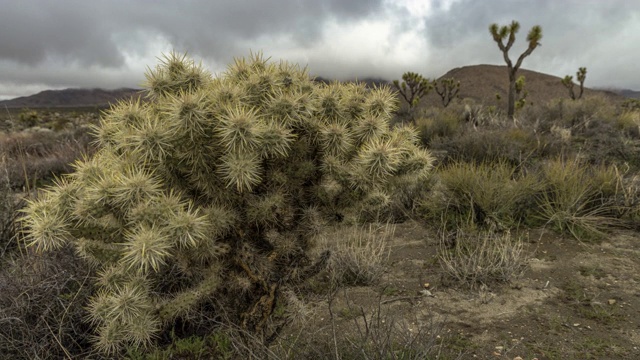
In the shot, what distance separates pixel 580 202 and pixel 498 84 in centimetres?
7282

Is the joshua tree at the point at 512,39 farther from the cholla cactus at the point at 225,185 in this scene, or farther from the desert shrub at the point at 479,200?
the cholla cactus at the point at 225,185

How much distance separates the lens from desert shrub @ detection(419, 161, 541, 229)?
585 cm

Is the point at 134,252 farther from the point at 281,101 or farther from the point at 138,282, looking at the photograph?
the point at 281,101

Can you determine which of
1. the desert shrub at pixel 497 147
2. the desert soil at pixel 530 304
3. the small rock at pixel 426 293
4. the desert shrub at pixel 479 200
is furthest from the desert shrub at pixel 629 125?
the small rock at pixel 426 293

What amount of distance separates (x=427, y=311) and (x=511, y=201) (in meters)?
2.76

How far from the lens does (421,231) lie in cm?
610

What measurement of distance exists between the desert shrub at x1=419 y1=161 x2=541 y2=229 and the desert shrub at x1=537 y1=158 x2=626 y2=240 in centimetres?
25

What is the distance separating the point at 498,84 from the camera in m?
71.2

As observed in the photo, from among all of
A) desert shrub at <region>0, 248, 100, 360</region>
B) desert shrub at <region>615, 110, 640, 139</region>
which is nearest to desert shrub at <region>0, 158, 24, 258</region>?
desert shrub at <region>0, 248, 100, 360</region>

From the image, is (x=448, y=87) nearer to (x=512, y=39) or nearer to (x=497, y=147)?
(x=512, y=39)

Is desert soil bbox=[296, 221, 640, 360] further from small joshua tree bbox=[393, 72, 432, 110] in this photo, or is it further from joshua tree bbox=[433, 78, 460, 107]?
joshua tree bbox=[433, 78, 460, 107]

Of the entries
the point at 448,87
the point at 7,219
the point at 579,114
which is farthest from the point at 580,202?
the point at 448,87

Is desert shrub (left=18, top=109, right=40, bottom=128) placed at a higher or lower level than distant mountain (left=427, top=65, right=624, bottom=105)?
lower

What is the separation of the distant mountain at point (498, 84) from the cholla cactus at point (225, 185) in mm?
57884
